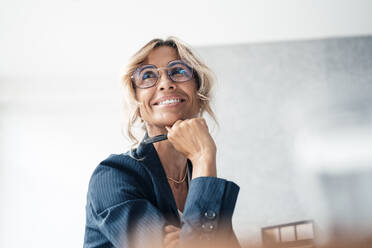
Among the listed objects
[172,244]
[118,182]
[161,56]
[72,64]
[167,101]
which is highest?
[72,64]

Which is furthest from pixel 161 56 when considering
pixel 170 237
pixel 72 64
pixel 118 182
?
pixel 72 64

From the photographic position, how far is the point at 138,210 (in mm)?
626

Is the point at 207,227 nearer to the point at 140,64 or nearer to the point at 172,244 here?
the point at 172,244

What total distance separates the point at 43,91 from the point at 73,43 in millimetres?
282

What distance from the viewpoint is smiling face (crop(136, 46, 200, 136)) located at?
0.85 metres

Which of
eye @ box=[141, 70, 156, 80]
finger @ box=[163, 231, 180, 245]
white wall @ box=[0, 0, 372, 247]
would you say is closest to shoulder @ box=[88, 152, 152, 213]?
finger @ box=[163, 231, 180, 245]

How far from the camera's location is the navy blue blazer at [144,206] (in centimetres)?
58

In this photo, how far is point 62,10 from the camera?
71.5 inches

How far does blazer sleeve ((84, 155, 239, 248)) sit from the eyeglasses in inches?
9.0

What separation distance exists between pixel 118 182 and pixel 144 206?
0.08 m

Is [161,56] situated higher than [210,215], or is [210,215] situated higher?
A: [161,56]

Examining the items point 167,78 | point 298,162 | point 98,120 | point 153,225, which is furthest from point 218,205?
point 298,162

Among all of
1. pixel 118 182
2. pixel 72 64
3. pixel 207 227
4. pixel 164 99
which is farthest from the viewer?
pixel 72 64

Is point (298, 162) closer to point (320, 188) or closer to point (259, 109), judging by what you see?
point (320, 188)
